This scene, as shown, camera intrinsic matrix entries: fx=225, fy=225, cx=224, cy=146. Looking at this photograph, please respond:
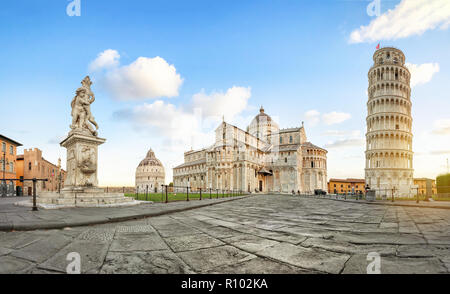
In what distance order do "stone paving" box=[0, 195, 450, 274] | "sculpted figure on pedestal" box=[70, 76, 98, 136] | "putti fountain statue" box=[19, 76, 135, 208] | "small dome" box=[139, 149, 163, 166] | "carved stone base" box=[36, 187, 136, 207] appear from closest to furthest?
"stone paving" box=[0, 195, 450, 274], "carved stone base" box=[36, 187, 136, 207], "putti fountain statue" box=[19, 76, 135, 208], "sculpted figure on pedestal" box=[70, 76, 98, 136], "small dome" box=[139, 149, 163, 166]

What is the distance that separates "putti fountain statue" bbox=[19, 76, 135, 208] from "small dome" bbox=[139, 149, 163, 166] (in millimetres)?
90636

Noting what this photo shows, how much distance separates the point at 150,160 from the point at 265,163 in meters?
59.5

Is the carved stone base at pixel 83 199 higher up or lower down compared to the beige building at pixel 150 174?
higher up

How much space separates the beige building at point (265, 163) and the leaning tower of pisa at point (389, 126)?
13037 mm

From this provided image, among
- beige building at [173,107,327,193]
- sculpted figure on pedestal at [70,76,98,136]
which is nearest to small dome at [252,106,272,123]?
beige building at [173,107,327,193]

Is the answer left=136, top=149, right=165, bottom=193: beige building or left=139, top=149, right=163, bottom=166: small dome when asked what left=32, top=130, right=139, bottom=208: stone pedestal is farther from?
left=139, top=149, right=163, bottom=166: small dome

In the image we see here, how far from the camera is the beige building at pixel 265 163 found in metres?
53.6

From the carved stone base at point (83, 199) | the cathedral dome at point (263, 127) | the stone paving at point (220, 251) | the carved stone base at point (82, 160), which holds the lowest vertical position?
the carved stone base at point (83, 199)

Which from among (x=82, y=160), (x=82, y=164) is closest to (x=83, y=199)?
(x=82, y=164)

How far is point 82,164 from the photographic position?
10617 millimetres

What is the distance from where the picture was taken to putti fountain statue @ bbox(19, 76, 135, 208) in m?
9.69

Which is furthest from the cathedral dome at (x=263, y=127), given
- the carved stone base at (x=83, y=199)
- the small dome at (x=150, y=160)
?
the carved stone base at (x=83, y=199)

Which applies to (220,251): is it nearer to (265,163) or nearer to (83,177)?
(83,177)

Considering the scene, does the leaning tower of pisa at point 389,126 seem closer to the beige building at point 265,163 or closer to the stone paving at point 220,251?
the beige building at point 265,163
